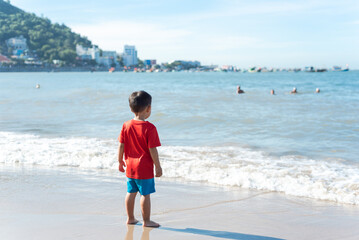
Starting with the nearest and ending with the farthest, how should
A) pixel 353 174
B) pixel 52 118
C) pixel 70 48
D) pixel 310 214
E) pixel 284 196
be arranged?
pixel 310 214 < pixel 284 196 < pixel 353 174 < pixel 52 118 < pixel 70 48

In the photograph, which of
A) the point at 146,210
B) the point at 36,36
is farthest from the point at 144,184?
the point at 36,36

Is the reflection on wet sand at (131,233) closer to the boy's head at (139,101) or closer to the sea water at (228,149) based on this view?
Answer: the boy's head at (139,101)

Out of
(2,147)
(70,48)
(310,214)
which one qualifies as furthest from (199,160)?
(70,48)

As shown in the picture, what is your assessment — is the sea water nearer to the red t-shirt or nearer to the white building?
the red t-shirt

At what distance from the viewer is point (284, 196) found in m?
5.09

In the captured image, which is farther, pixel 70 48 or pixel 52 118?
pixel 70 48

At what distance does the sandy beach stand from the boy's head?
3.91ft

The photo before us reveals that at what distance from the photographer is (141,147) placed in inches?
141

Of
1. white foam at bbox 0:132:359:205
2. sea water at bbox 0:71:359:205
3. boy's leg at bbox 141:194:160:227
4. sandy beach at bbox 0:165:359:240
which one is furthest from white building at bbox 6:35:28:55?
boy's leg at bbox 141:194:160:227

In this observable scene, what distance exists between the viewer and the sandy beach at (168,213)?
11.9ft

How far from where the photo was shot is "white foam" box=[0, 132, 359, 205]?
543 centimetres

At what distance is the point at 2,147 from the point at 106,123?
17.5 feet

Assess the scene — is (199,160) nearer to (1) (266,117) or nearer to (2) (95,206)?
(2) (95,206)

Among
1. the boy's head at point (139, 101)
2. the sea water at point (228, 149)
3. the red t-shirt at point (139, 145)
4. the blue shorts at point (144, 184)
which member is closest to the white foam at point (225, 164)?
the sea water at point (228, 149)
